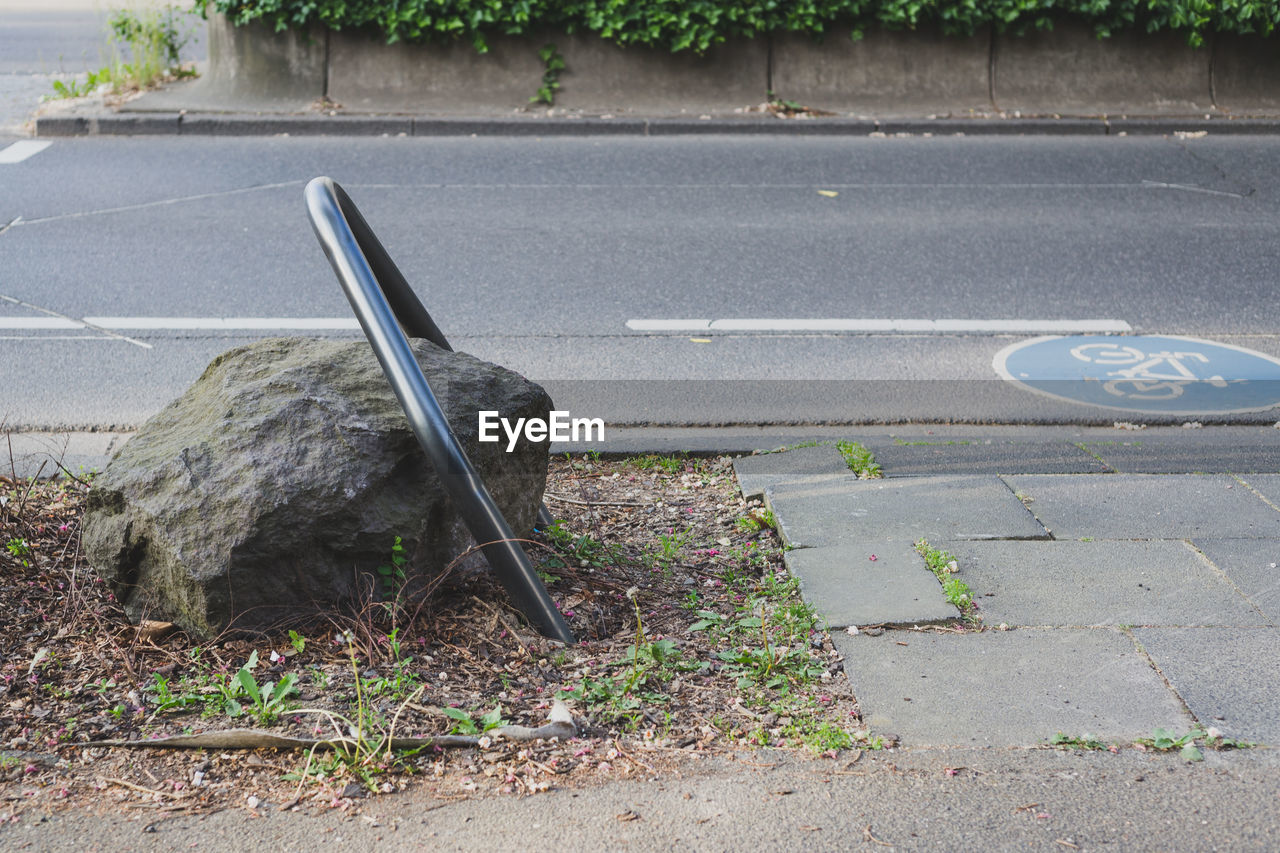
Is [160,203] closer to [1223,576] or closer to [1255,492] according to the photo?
[1255,492]

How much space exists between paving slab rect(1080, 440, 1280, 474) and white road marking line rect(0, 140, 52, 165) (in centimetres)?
925

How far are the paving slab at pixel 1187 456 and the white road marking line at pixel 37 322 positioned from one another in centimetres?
508

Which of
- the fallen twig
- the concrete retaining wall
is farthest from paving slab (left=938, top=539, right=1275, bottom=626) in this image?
the concrete retaining wall

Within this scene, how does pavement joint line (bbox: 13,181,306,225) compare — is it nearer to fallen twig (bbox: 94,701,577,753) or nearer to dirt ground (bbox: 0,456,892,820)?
dirt ground (bbox: 0,456,892,820)

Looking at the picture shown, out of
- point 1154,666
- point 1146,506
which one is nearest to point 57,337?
point 1146,506

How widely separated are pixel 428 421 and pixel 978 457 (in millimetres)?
2651

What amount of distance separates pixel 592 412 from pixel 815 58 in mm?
7846

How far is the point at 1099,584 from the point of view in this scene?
12.4 feet

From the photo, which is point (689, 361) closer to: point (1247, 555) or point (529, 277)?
point (529, 277)

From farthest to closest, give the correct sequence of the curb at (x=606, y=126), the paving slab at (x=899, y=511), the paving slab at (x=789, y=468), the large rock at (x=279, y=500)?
the curb at (x=606, y=126)
the paving slab at (x=789, y=468)
the paving slab at (x=899, y=511)
the large rock at (x=279, y=500)

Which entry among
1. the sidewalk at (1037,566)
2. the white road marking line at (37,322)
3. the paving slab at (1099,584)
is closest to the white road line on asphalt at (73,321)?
the white road marking line at (37,322)

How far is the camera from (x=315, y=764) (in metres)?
2.86

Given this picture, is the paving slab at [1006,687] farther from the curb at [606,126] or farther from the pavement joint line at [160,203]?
the curb at [606,126]

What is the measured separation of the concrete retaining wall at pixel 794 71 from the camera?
39.6 feet
